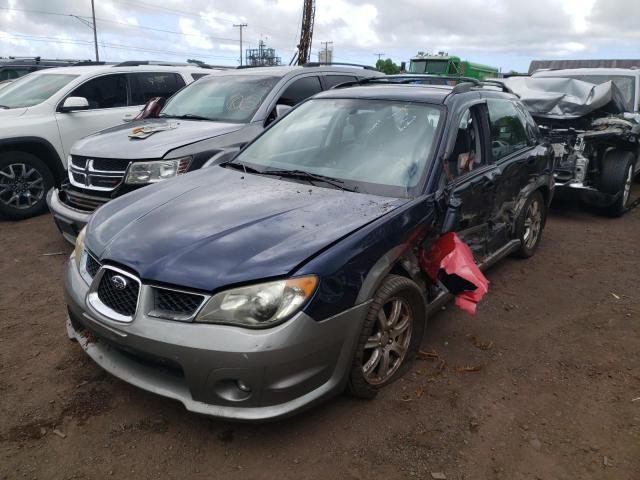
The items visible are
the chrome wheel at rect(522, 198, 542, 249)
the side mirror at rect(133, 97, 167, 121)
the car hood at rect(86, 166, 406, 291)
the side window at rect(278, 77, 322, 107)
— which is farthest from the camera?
the side mirror at rect(133, 97, 167, 121)

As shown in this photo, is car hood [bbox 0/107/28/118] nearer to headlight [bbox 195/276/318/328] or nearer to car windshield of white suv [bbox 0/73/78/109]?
car windshield of white suv [bbox 0/73/78/109]

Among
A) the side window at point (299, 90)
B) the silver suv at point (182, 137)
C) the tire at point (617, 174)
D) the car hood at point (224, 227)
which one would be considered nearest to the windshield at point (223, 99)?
the silver suv at point (182, 137)

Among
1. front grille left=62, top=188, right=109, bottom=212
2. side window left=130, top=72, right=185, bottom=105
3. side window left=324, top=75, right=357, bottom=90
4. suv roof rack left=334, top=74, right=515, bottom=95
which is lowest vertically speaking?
front grille left=62, top=188, right=109, bottom=212

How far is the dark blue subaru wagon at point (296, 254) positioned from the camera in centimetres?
A: 224

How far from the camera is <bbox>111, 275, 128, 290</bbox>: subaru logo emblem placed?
7.95 ft

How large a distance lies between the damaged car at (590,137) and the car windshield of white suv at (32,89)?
6488 millimetres

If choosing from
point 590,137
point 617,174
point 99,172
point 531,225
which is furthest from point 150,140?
point 617,174

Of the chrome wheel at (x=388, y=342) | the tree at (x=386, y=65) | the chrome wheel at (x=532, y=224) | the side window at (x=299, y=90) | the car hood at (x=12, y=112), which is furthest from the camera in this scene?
the tree at (x=386, y=65)

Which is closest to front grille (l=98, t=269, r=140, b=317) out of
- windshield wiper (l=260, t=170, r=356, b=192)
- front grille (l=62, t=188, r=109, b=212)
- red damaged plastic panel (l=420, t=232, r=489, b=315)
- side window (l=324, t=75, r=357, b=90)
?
windshield wiper (l=260, t=170, r=356, b=192)

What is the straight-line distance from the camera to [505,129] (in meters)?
4.33

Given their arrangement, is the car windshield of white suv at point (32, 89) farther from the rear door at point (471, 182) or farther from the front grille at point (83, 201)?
the rear door at point (471, 182)

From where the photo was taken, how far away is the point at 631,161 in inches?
267

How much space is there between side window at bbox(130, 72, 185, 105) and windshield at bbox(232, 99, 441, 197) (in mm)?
3963

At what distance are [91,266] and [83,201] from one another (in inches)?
89.9
